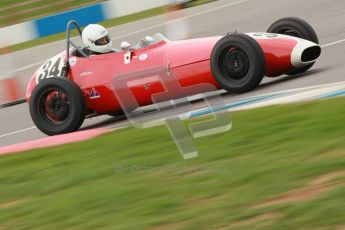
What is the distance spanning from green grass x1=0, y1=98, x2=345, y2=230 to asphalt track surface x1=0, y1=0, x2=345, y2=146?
7.72 feet

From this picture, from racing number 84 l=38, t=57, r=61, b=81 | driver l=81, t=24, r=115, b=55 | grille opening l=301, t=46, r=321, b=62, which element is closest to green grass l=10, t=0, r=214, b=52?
racing number 84 l=38, t=57, r=61, b=81

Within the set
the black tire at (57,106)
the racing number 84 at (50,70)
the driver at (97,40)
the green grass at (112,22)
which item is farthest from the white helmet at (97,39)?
the green grass at (112,22)

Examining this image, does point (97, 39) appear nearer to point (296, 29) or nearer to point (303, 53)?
point (296, 29)

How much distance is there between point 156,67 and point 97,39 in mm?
971

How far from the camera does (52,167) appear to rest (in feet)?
26.1

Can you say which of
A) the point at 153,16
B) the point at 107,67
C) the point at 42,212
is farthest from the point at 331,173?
the point at 153,16

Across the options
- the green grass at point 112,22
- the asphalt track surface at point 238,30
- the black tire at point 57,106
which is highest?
the black tire at point 57,106

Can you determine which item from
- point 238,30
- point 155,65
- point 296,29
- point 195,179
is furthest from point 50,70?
point 238,30

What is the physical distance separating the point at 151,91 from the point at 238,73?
3.39 feet

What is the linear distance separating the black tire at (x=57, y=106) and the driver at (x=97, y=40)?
0.68 m

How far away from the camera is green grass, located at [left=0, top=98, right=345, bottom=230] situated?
5453 millimetres

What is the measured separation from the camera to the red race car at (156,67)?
32.4 feet

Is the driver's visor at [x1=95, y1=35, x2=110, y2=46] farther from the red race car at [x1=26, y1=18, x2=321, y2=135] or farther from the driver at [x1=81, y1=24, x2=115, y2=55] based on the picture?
the red race car at [x1=26, y1=18, x2=321, y2=135]

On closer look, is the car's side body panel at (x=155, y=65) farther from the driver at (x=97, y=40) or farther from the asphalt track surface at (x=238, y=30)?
the asphalt track surface at (x=238, y=30)
